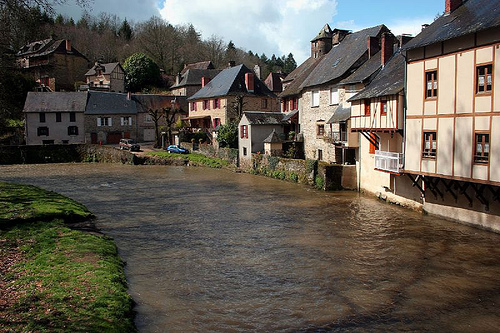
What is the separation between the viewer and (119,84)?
67375 millimetres

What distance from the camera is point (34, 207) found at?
1827 centimetres

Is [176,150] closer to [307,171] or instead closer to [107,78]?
[307,171]

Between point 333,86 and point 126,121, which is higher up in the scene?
point 333,86

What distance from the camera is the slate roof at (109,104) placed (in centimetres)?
5406

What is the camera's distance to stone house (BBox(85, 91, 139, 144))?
53719mm

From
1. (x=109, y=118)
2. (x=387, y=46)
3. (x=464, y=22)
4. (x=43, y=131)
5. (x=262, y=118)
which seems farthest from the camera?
(x=109, y=118)

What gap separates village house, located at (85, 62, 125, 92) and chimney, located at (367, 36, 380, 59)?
148ft

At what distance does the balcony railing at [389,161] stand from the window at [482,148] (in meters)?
4.42

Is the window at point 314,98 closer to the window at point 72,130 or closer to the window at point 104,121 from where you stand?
the window at point 104,121

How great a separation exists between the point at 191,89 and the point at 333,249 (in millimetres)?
52710

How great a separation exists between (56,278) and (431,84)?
1571cm

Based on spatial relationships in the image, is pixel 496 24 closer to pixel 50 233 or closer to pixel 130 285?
pixel 130 285

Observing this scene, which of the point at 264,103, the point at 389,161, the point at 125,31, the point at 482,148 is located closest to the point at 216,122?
the point at 264,103

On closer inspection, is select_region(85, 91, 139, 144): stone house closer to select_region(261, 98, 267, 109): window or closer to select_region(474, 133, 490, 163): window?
select_region(261, 98, 267, 109): window
